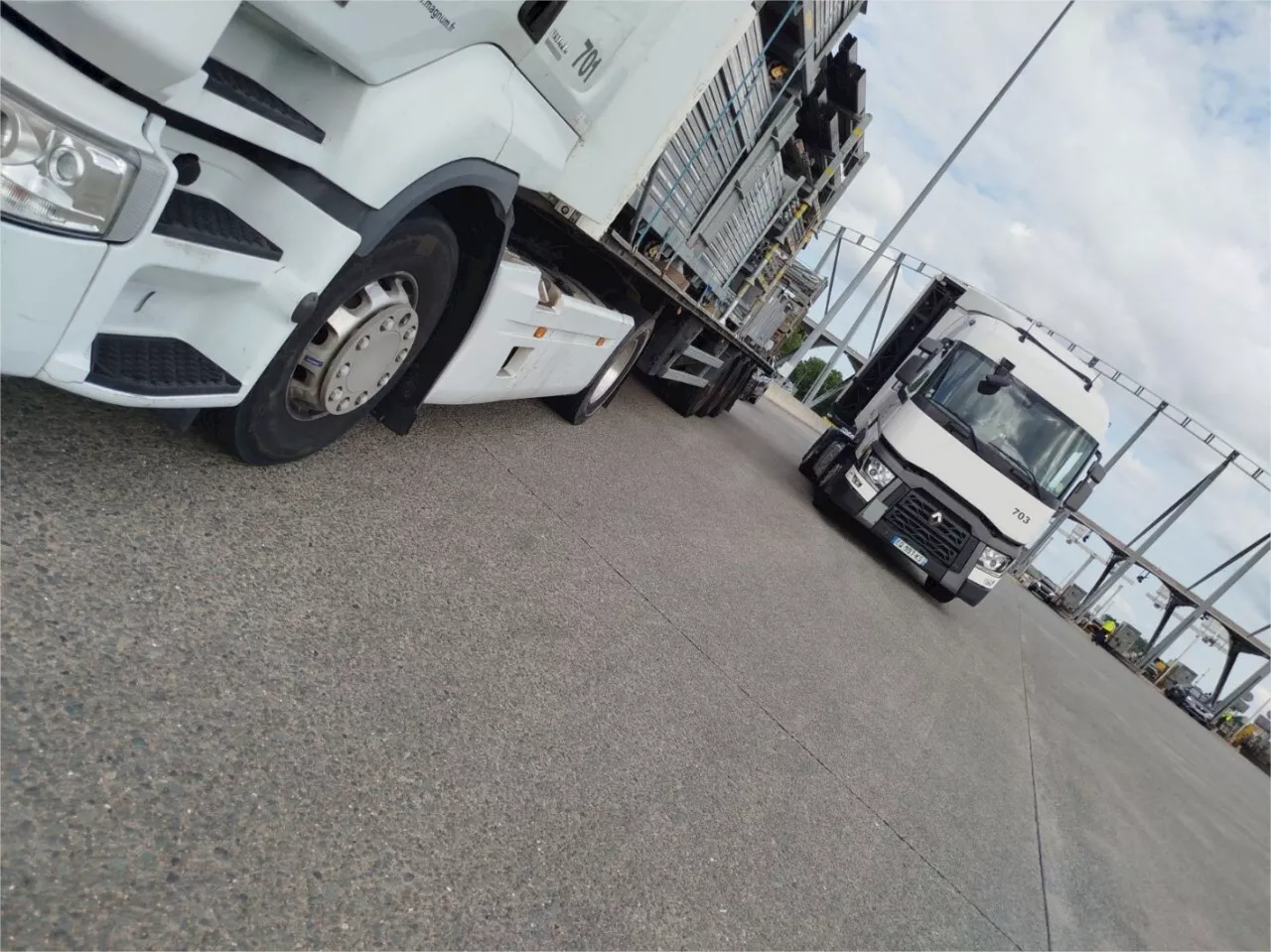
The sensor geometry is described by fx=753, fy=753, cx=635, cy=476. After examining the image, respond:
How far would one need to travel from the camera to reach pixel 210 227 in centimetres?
200

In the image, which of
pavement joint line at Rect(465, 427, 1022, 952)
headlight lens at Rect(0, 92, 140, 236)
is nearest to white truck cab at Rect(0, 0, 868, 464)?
headlight lens at Rect(0, 92, 140, 236)

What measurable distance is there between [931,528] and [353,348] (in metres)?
6.68

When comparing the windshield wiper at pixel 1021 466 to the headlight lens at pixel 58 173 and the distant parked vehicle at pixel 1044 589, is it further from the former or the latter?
the distant parked vehicle at pixel 1044 589

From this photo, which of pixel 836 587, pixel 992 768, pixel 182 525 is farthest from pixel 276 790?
pixel 836 587

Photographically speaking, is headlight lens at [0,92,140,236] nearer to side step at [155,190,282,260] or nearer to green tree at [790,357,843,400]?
side step at [155,190,282,260]

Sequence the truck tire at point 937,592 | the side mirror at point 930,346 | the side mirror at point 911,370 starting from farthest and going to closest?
1. the side mirror at point 930,346
2. the side mirror at point 911,370
3. the truck tire at point 937,592

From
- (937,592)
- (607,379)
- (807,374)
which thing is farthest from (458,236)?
(807,374)

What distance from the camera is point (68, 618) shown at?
1.83 meters

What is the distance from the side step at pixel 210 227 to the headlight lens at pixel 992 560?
752 centimetres

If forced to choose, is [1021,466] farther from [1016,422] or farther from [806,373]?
[806,373]

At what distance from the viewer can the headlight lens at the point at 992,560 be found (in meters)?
7.90

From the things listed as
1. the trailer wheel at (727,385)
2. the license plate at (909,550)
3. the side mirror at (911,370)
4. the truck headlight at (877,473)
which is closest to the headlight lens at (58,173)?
the truck headlight at (877,473)

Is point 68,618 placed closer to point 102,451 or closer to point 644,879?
point 102,451

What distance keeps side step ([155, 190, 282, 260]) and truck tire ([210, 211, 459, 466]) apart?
11.7 inches
